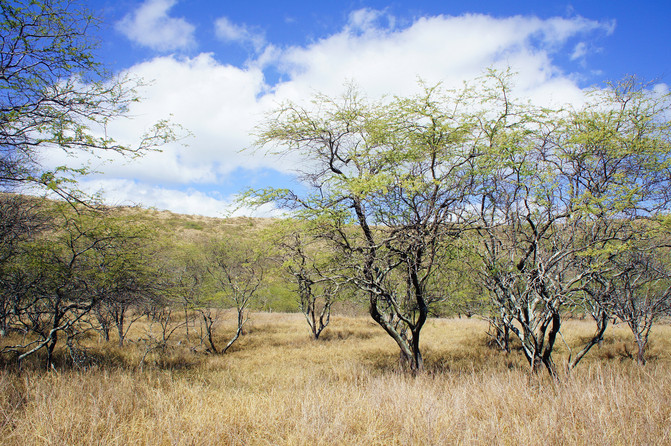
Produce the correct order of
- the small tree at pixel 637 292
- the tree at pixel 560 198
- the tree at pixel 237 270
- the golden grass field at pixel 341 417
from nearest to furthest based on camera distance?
1. the golden grass field at pixel 341 417
2. the tree at pixel 560 198
3. the small tree at pixel 637 292
4. the tree at pixel 237 270

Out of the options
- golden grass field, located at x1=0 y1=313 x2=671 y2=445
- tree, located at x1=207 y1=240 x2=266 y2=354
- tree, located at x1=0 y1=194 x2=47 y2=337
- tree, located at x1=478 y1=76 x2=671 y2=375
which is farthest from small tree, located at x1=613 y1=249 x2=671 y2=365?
tree, located at x1=0 y1=194 x2=47 y2=337

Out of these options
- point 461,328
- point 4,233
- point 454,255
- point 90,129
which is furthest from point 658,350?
point 4,233

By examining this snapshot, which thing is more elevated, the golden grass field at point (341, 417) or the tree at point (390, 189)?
the tree at point (390, 189)

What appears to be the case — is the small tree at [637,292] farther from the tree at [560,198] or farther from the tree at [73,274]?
the tree at [73,274]

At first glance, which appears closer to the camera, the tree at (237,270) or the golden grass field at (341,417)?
the golden grass field at (341,417)

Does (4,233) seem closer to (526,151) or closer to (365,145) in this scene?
(365,145)

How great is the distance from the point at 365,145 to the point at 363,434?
6.39 metres

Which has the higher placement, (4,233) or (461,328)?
(4,233)

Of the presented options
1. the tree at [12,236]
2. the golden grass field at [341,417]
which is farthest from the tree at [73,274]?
the golden grass field at [341,417]

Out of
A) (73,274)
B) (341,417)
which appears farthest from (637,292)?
(73,274)

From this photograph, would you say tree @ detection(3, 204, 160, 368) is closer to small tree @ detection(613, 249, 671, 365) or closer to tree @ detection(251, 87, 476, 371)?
tree @ detection(251, 87, 476, 371)

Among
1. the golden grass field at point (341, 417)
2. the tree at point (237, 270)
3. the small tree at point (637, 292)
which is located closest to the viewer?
the golden grass field at point (341, 417)

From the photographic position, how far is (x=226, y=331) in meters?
18.8

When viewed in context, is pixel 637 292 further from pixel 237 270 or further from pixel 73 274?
pixel 73 274
